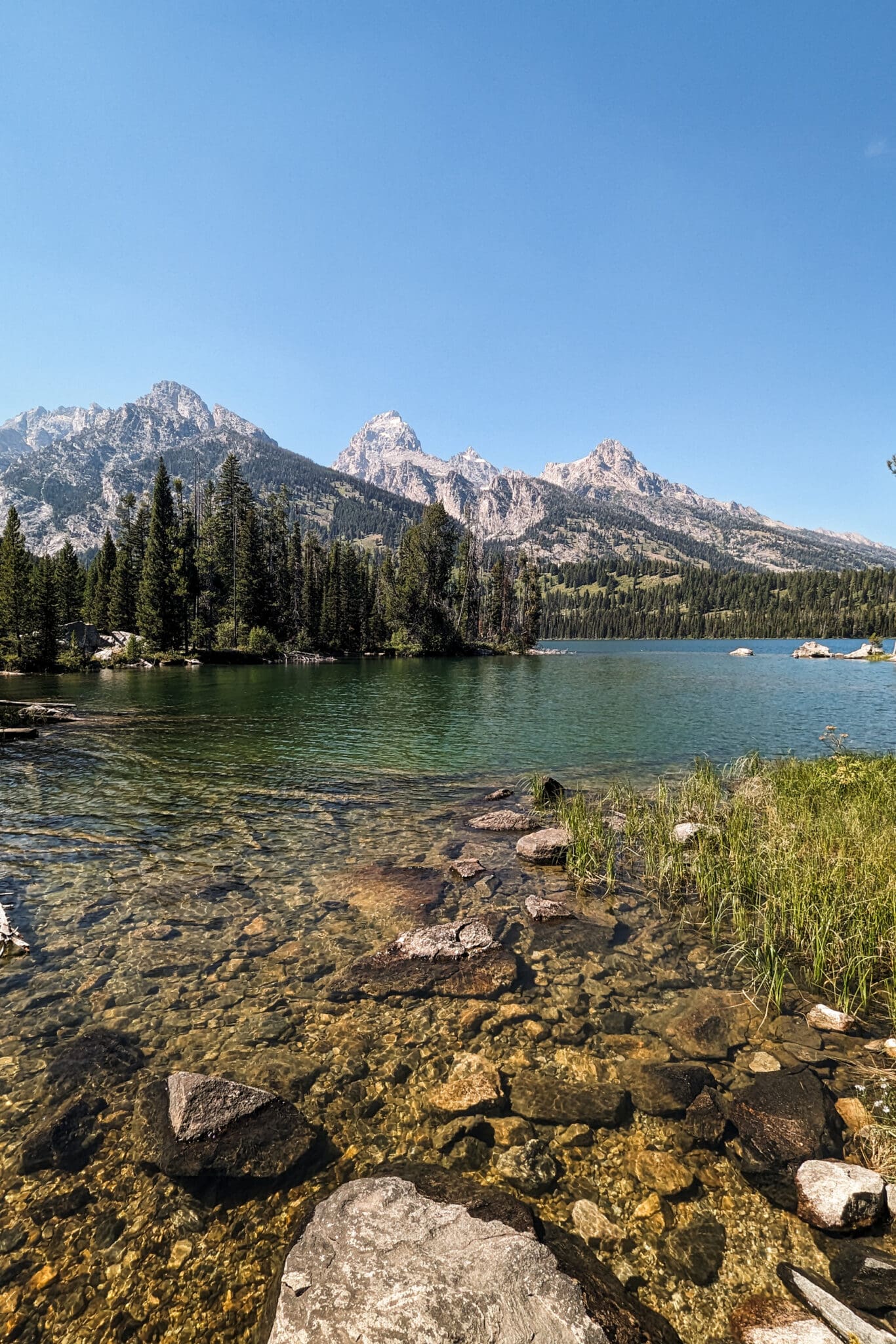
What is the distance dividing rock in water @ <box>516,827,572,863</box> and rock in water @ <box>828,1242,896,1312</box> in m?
10.3

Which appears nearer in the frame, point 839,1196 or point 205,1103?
point 839,1196

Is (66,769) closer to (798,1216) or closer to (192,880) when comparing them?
(192,880)

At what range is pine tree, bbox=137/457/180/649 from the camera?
93562mm

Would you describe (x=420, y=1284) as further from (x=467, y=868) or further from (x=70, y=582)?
(x=70, y=582)

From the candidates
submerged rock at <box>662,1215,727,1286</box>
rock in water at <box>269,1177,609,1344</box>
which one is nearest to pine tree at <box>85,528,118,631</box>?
rock in water at <box>269,1177,609,1344</box>

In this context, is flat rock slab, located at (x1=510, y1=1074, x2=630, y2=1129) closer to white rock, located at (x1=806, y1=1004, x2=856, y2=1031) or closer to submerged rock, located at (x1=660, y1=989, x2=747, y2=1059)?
submerged rock, located at (x1=660, y1=989, x2=747, y2=1059)

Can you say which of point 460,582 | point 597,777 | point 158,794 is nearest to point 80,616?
point 460,582

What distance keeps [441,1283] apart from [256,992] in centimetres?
590

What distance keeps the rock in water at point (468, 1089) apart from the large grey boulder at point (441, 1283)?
5.58 feet

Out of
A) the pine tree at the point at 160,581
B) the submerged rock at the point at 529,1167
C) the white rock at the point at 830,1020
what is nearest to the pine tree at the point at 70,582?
the pine tree at the point at 160,581

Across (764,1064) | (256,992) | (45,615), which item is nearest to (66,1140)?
(256,992)

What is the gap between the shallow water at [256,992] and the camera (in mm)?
5027

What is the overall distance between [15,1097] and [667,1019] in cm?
877

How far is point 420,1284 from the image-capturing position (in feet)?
13.8
